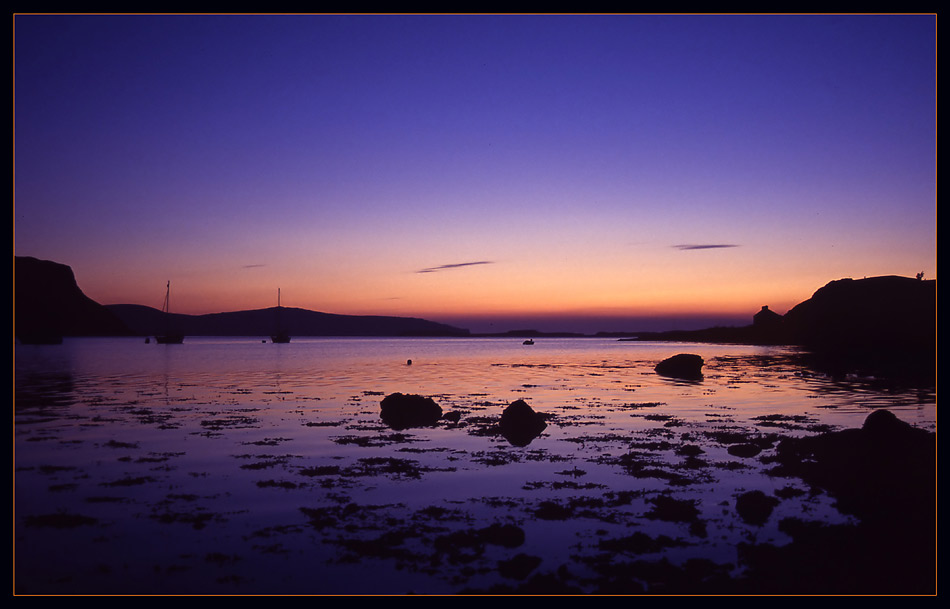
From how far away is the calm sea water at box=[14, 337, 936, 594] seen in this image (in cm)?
1087

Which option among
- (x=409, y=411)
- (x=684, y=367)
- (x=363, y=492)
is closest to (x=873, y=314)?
(x=684, y=367)

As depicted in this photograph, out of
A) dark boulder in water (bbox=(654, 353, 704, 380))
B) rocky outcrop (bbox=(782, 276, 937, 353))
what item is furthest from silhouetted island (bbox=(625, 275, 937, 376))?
dark boulder in water (bbox=(654, 353, 704, 380))

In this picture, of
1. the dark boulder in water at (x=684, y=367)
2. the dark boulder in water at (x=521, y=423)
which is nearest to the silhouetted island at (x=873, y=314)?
the dark boulder in water at (x=684, y=367)

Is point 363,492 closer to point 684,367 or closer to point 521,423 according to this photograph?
point 521,423

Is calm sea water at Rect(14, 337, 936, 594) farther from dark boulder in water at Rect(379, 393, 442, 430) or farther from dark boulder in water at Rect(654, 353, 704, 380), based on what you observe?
dark boulder in water at Rect(654, 353, 704, 380)

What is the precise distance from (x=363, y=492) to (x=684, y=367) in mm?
50701

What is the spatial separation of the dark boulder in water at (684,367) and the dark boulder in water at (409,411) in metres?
36.0

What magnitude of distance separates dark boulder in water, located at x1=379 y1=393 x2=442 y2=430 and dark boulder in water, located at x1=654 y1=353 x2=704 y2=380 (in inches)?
1416

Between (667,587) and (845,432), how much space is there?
14.1 metres

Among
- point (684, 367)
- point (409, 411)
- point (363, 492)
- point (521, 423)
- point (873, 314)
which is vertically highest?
point (873, 314)

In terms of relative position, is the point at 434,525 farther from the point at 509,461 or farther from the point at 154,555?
the point at 509,461

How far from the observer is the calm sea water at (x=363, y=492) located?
10.9 meters

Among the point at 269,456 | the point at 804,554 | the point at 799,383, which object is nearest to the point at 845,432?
the point at 804,554

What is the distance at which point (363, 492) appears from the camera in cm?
1576
